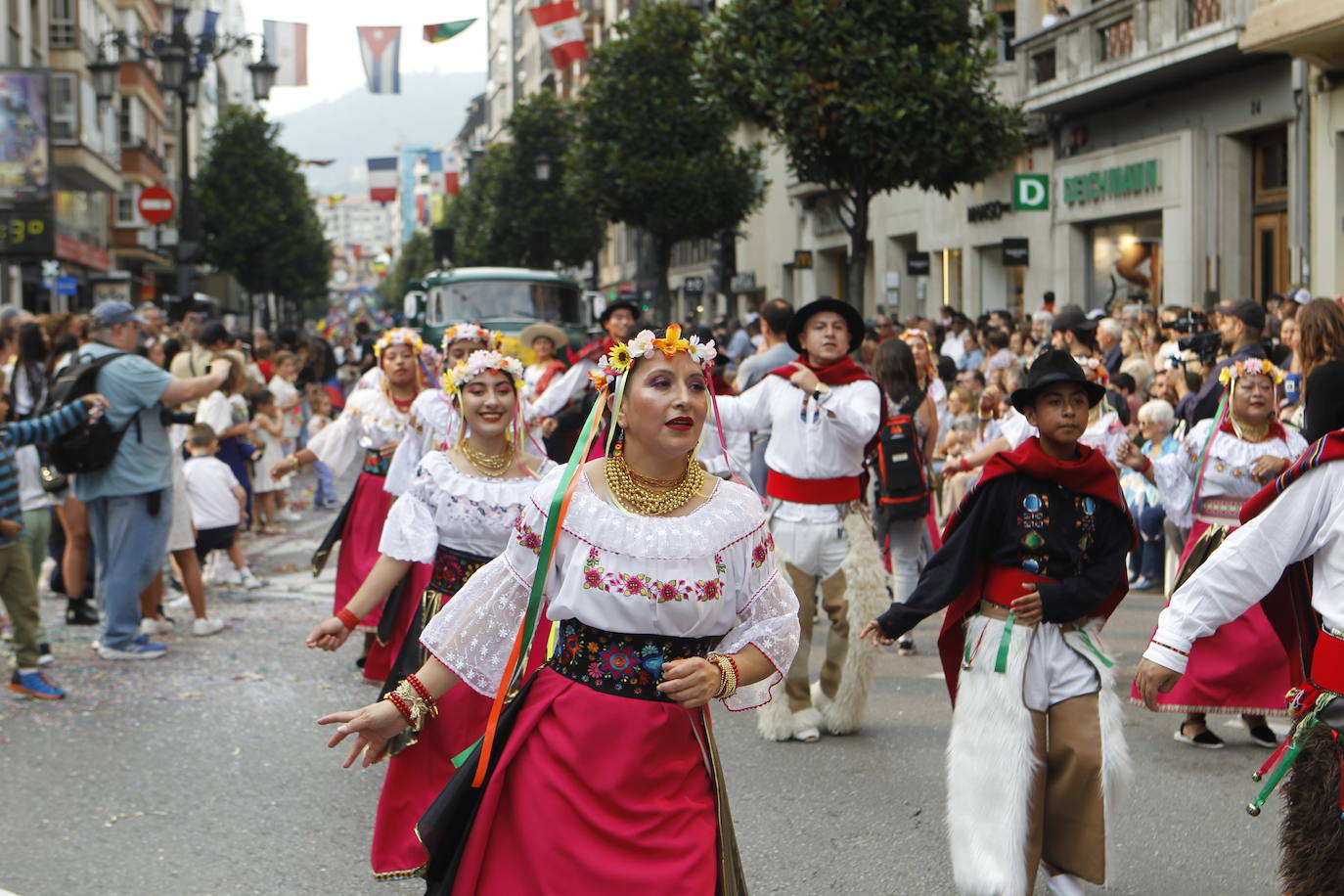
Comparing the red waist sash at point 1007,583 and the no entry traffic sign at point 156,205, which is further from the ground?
the no entry traffic sign at point 156,205

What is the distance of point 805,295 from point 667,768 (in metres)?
43.3

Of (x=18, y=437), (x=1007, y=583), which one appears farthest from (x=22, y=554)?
(x=1007, y=583)

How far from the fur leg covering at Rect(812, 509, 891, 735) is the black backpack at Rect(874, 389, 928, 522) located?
191 centimetres

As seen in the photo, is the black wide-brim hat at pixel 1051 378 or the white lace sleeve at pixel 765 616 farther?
the black wide-brim hat at pixel 1051 378

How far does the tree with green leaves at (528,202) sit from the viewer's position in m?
55.0

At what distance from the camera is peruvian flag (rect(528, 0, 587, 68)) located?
1494 inches

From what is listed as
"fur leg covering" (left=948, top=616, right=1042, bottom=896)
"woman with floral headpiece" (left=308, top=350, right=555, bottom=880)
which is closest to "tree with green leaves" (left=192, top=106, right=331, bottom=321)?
"woman with floral headpiece" (left=308, top=350, right=555, bottom=880)

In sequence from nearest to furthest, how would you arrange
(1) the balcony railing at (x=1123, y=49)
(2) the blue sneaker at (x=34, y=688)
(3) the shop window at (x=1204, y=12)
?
1. (2) the blue sneaker at (x=34, y=688)
2. (3) the shop window at (x=1204, y=12)
3. (1) the balcony railing at (x=1123, y=49)

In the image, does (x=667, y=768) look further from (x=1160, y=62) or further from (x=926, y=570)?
(x=1160, y=62)

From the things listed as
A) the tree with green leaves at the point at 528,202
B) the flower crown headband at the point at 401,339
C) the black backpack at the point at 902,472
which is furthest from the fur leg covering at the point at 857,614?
the tree with green leaves at the point at 528,202

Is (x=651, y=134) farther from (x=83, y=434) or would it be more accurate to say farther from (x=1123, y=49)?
(x=83, y=434)

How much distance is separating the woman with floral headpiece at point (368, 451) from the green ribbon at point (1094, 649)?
179 inches

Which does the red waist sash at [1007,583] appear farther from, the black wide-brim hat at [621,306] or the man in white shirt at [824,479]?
the black wide-brim hat at [621,306]

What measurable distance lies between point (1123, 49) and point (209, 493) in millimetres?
16615
